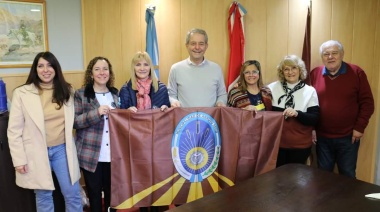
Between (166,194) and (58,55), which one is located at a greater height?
(58,55)

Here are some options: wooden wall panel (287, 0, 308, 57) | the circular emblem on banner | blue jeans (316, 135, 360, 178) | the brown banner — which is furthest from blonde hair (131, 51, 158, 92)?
wooden wall panel (287, 0, 308, 57)

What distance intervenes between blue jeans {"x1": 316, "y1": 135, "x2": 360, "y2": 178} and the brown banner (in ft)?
2.63

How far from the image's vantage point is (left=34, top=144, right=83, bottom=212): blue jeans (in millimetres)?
2316

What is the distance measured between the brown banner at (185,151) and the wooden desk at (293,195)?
0.58 meters

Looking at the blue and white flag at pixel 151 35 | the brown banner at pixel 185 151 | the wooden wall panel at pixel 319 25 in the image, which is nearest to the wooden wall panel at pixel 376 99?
the wooden wall panel at pixel 319 25

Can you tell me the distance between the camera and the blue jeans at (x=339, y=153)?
292 centimetres

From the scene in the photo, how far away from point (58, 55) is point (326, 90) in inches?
101

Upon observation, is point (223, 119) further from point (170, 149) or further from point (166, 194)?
point (166, 194)

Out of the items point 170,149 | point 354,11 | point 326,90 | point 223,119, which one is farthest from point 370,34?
point 170,149

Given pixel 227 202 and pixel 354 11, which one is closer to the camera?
pixel 227 202

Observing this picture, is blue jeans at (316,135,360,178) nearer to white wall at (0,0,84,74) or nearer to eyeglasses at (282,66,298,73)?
eyeglasses at (282,66,298,73)

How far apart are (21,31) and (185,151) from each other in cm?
191

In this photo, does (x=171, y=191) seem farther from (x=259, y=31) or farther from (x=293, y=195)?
(x=259, y=31)

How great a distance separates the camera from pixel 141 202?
2.43m
